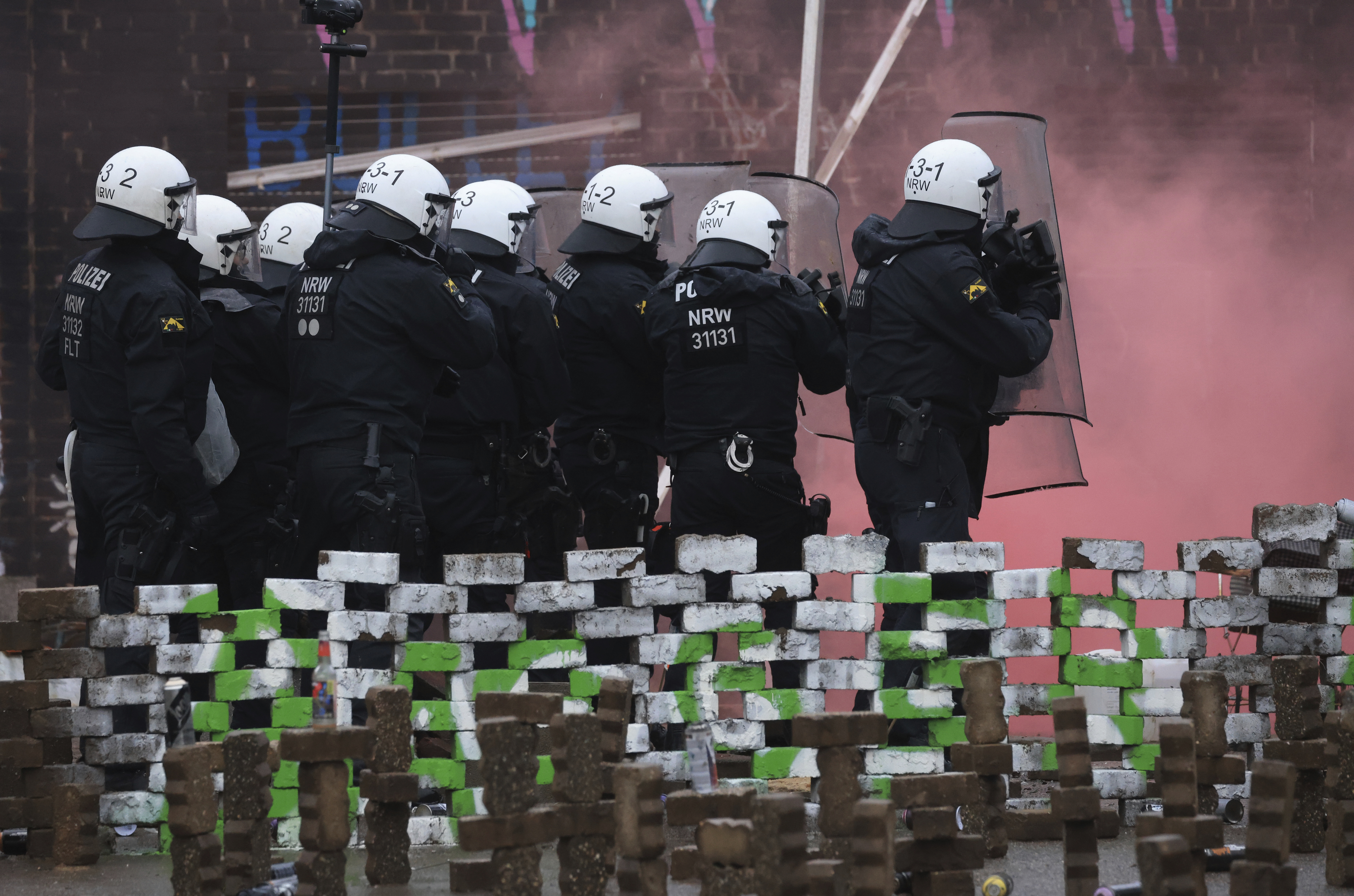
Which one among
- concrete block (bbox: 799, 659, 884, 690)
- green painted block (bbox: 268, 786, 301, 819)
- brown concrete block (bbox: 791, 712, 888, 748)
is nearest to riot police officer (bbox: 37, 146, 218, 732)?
green painted block (bbox: 268, 786, 301, 819)

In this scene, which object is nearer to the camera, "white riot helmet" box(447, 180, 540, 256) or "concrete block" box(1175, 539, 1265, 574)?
"concrete block" box(1175, 539, 1265, 574)

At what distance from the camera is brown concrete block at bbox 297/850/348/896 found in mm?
3564

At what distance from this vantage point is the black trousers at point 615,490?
6129 millimetres

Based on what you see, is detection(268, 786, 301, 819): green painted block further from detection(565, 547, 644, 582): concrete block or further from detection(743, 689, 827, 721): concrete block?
detection(743, 689, 827, 721): concrete block

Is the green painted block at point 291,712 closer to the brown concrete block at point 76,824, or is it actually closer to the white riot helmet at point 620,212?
the brown concrete block at point 76,824

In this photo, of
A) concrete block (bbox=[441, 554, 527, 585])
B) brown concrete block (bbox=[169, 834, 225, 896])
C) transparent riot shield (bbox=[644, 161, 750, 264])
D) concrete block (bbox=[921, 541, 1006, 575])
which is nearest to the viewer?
brown concrete block (bbox=[169, 834, 225, 896])

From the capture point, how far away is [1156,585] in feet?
15.6

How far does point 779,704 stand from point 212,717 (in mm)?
1590

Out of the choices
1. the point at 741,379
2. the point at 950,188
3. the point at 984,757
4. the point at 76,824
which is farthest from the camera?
the point at 741,379

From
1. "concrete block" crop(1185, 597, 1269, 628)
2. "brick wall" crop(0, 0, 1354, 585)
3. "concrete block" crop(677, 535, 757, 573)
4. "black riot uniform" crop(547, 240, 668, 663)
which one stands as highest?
"brick wall" crop(0, 0, 1354, 585)

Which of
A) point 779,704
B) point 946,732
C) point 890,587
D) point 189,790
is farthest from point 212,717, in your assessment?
point 946,732

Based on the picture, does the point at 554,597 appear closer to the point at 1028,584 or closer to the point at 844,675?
the point at 844,675

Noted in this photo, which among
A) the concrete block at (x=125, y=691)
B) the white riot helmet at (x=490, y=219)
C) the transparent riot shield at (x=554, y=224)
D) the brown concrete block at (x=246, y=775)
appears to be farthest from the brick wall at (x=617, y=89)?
the brown concrete block at (x=246, y=775)

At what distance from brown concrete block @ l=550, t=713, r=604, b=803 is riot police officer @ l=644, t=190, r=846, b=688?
6.90 feet
